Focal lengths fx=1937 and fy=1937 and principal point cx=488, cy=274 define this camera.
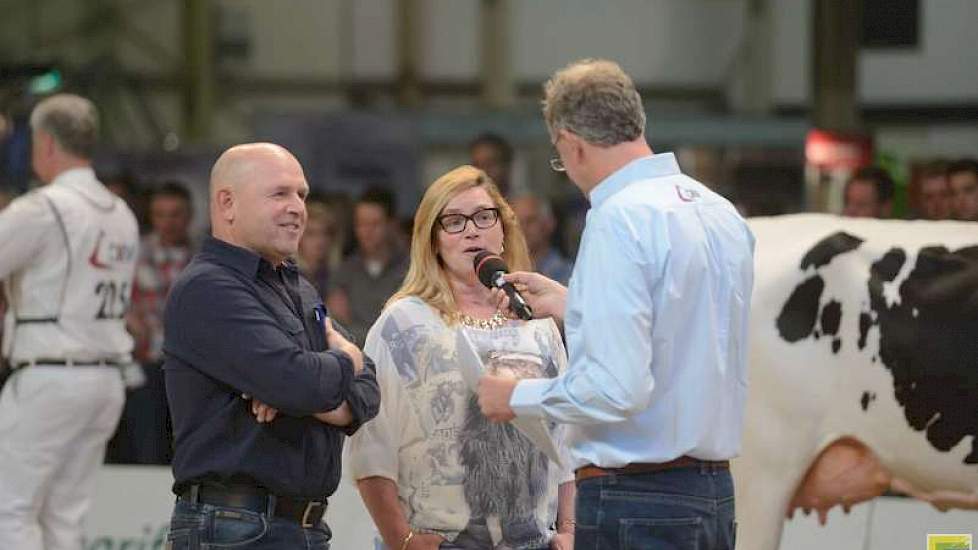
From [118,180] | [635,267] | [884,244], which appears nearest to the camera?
[635,267]

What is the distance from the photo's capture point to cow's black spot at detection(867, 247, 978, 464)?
727 cm

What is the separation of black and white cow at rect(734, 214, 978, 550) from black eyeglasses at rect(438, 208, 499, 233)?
2119mm

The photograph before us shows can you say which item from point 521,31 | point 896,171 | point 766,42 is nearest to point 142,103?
point 521,31

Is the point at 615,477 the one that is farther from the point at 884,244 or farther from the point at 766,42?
the point at 766,42

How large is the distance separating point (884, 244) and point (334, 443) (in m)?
3.08

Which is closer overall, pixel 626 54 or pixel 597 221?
pixel 597 221

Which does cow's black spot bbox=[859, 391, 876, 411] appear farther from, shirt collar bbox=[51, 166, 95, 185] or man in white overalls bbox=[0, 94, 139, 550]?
shirt collar bbox=[51, 166, 95, 185]

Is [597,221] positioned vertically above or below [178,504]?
above

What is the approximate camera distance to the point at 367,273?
10.1 metres

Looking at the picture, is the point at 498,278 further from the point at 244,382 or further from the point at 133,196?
the point at 133,196

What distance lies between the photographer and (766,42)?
19.9m

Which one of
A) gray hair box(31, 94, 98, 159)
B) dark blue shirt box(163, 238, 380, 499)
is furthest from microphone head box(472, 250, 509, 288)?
gray hair box(31, 94, 98, 159)

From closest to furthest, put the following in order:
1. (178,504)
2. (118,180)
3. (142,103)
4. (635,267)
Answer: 1. (635,267)
2. (178,504)
3. (118,180)
4. (142,103)

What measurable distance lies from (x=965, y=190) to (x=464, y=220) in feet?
16.0
